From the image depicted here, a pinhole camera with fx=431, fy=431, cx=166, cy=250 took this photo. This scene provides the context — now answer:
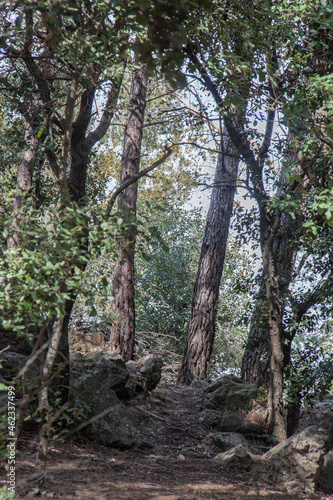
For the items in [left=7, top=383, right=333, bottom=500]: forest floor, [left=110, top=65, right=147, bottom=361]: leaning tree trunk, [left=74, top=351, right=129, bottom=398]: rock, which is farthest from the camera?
[left=110, top=65, right=147, bottom=361]: leaning tree trunk

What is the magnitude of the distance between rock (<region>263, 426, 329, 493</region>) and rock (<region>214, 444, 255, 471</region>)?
204 millimetres

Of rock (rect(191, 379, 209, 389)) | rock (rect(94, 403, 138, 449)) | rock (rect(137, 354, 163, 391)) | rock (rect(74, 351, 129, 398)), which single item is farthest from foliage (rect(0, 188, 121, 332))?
rock (rect(191, 379, 209, 389))

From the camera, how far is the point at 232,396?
274 inches

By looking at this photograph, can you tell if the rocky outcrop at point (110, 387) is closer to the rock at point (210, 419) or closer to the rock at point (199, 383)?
the rock at point (210, 419)

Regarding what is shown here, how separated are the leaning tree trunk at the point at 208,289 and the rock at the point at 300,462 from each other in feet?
14.0

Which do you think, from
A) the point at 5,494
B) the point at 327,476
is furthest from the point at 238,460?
the point at 5,494

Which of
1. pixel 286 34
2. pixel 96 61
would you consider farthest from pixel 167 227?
pixel 96 61

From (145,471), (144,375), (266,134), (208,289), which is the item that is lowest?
(145,471)

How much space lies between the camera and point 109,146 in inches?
663

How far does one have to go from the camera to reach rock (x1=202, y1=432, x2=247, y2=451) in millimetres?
5603

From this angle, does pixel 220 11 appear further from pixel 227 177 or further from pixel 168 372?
pixel 168 372

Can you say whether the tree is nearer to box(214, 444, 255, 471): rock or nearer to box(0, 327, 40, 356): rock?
box(214, 444, 255, 471): rock

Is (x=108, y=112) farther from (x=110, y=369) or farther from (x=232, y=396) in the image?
(x=232, y=396)

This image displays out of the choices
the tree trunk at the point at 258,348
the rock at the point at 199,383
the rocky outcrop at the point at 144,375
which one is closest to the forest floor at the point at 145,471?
the rocky outcrop at the point at 144,375
